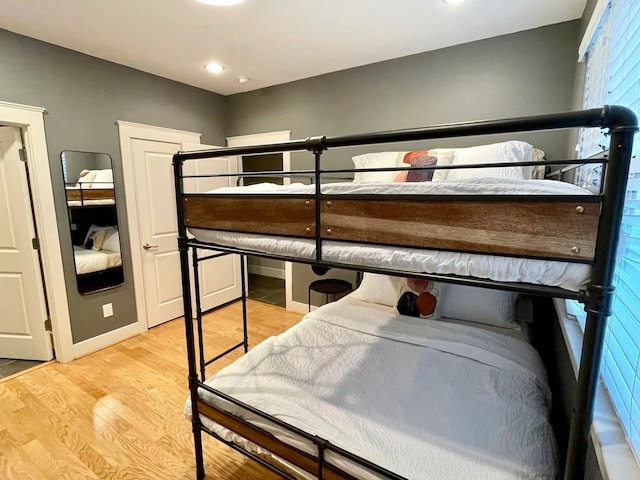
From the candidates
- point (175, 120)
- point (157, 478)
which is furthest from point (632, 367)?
point (175, 120)

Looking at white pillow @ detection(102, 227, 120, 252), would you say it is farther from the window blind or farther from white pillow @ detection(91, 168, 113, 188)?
the window blind

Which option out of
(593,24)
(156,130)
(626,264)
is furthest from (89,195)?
(593,24)

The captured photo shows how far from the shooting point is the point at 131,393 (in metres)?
2.34

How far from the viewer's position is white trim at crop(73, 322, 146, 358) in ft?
9.30

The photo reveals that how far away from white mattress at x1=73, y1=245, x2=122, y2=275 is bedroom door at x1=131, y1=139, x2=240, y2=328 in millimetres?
254

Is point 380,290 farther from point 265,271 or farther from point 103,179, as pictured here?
point 265,271

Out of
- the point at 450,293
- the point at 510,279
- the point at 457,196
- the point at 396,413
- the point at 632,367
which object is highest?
the point at 457,196

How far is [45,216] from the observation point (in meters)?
2.57

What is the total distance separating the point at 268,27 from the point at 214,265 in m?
2.61

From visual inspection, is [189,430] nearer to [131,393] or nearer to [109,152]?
[131,393]

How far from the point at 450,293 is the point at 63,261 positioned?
310cm

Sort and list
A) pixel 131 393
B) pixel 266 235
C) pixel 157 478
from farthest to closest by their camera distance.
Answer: pixel 131 393 < pixel 157 478 < pixel 266 235

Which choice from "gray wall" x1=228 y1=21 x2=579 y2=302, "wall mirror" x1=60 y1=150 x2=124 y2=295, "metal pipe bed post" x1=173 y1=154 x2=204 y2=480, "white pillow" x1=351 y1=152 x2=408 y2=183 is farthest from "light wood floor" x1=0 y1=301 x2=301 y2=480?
"white pillow" x1=351 y1=152 x2=408 y2=183

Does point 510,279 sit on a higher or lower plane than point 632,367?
higher
